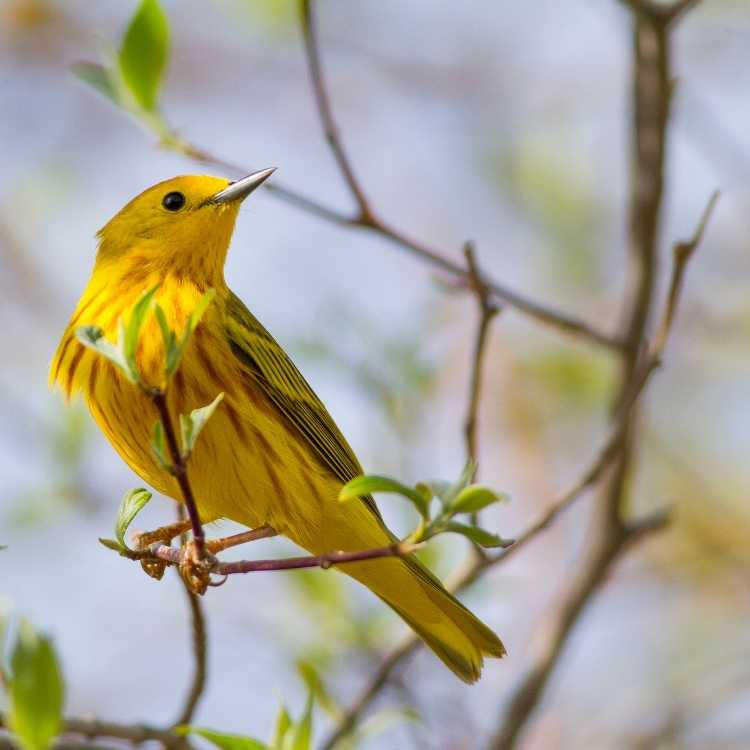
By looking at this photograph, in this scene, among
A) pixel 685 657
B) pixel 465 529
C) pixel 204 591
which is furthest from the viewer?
pixel 685 657

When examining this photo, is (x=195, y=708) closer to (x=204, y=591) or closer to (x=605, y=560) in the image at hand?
(x=204, y=591)

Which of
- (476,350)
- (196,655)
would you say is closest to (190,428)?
(196,655)

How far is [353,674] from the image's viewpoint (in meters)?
4.66

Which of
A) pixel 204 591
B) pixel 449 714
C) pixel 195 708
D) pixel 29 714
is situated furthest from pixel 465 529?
pixel 449 714

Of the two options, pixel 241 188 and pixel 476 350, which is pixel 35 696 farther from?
pixel 241 188

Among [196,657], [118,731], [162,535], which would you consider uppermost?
[162,535]

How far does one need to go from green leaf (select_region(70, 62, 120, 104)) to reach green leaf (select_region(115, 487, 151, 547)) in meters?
1.49

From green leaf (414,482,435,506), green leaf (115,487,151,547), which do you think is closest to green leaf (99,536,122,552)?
green leaf (115,487,151,547)

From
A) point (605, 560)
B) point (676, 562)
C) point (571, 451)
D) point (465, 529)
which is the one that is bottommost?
point (465, 529)

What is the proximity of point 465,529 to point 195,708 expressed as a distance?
1.44 metres

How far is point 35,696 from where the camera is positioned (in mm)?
1994

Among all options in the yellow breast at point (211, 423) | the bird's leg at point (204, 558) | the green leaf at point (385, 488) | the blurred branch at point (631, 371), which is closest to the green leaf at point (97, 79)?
the yellow breast at point (211, 423)

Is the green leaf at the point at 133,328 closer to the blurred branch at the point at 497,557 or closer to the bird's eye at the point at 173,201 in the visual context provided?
the blurred branch at the point at 497,557

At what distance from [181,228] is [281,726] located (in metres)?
1.86
